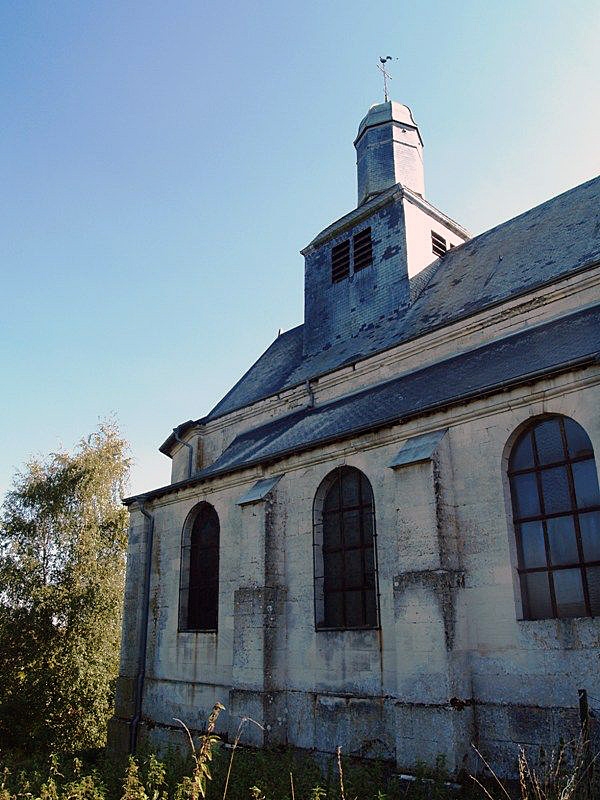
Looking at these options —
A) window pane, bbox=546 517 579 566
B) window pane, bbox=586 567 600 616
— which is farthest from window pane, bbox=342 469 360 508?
window pane, bbox=586 567 600 616

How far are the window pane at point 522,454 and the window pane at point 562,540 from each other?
746mm

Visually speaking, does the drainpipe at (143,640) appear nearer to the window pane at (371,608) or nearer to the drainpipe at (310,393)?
the drainpipe at (310,393)

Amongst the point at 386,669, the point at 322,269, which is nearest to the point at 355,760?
the point at 386,669

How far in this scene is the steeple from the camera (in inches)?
666


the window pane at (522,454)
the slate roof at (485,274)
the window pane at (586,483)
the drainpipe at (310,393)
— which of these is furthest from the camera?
the drainpipe at (310,393)

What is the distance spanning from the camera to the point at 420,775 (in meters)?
6.40

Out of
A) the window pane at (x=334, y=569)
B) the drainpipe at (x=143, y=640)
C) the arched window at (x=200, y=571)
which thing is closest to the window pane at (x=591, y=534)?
the window pane at (x=334, y=569)

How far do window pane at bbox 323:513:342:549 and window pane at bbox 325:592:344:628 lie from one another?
727 mm

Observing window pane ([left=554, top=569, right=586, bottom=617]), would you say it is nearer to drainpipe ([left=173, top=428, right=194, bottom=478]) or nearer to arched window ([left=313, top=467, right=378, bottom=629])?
arched window ([left=313, top=467, right=378, bottom=629])

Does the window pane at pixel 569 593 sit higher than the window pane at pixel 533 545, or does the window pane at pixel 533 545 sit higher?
the window pane at pixel 533 545

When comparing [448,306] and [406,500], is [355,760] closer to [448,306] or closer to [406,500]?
[406,500]

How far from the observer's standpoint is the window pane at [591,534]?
22.8 ft

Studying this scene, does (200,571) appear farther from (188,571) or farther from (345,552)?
(345,552)

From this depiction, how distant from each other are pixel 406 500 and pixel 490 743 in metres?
2.86
